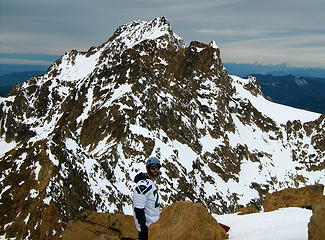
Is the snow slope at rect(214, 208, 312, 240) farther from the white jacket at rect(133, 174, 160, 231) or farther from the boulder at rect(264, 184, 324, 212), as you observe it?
the white jacket at rect(133, 174, 160, 231)

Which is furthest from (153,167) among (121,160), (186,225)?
(121,160)

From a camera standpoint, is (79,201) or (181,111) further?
(181,111)

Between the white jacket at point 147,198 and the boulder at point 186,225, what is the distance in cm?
585

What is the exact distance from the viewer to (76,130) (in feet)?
539

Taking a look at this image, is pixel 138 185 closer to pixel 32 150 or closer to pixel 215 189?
pixel 32 150

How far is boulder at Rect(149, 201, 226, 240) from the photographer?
19.1m

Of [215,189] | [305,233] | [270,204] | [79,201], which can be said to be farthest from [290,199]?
[215,189]

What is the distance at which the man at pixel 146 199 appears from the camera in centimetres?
1318

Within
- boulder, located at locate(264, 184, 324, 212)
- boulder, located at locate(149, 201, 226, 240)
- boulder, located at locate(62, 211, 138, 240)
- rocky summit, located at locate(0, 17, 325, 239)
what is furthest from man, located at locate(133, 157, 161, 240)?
rocky summit, located at locate(0, 17, 325, 239)

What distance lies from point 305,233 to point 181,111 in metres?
168

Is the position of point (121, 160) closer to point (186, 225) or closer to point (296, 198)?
point (296, 198)

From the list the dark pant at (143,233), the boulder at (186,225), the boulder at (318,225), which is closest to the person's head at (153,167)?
the dark pant at (143,233)

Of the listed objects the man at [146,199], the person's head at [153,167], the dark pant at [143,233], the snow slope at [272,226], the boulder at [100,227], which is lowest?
the snow slope at [272,226]

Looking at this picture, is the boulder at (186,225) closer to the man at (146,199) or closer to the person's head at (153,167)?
the man at (146,199)
